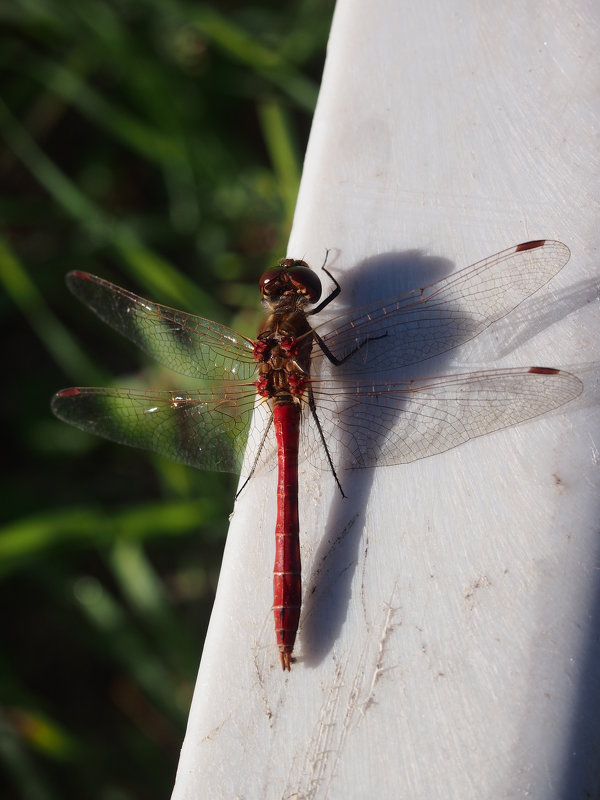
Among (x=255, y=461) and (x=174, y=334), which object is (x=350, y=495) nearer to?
(x=255, y=461)

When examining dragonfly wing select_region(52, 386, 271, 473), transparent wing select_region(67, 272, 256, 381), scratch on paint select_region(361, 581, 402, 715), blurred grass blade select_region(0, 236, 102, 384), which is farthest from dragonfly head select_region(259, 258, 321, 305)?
blurred grass blade select_region(0, 236, 102, 384)

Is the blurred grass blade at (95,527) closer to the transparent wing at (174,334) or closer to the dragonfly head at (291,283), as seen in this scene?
the transparent wing at (174,334)

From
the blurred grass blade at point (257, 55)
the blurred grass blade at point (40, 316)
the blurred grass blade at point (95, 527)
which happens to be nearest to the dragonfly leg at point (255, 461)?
the blurred grass blade at point (95, 527)

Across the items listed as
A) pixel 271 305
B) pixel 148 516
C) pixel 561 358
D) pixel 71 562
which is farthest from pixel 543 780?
pixel 71 562

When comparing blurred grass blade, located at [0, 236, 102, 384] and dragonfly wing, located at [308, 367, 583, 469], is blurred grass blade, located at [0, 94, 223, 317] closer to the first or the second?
blurred grass blade, located at [0, 236, 102, 384]

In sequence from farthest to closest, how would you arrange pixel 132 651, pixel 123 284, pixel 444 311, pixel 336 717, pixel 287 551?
pixel 123 284 < pixel 132 651 < pixel 444 311 < pixel 287 551 < pixel 336 717

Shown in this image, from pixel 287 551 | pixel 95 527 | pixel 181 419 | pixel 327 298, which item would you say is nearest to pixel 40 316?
pixel 95 527
